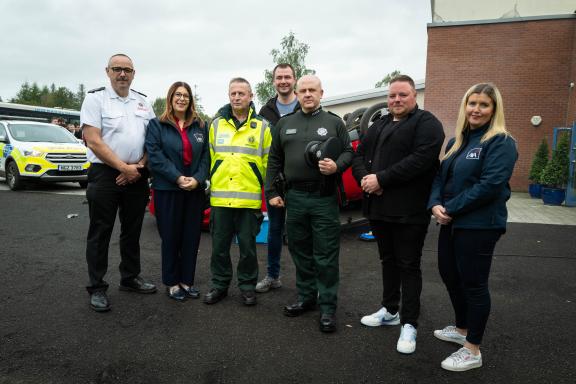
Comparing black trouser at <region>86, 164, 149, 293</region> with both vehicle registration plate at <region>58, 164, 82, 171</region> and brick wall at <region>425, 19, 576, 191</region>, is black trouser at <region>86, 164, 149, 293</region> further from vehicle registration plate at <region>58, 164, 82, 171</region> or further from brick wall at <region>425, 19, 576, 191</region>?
brick wall at <region>425, 19, 576, 191</region>

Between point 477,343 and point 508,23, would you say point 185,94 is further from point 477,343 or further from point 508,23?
point 508,23

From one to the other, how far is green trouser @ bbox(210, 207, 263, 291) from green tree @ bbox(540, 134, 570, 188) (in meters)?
9.64

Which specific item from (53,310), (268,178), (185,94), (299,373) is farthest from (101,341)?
(185,94)

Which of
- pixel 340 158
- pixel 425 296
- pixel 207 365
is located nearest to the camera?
pixel 207 365

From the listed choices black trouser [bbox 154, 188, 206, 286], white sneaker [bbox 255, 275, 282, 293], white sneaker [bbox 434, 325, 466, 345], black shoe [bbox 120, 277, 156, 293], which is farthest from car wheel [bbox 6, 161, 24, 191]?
white sneaker [bbox 434, 325, 466, 345]

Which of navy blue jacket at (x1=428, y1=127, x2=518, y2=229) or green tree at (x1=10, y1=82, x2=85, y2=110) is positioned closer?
navy blue jacket at (x1=428, y1=127, x2=518, y2=229)

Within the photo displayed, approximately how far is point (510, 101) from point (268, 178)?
495 inches

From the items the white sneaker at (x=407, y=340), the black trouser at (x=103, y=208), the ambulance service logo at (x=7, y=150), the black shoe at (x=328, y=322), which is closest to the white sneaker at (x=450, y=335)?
→ the white sneaker at (x=407, y=340)

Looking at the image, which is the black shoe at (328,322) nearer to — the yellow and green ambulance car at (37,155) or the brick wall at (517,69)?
the yellow and green ambulance car at (37,155)

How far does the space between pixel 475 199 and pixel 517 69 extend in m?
13.1

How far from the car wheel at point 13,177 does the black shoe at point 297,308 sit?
32.7 ft

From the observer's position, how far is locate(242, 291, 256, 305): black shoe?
3.76 m

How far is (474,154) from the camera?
269cm

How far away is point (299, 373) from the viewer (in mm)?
2637
